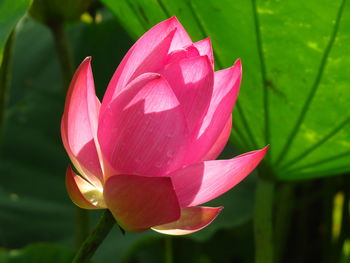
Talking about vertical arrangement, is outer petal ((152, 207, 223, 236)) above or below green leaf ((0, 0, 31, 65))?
below

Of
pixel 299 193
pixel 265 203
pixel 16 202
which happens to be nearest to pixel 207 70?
pixel 265 203

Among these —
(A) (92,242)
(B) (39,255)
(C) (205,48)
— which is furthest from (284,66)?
(B) (39,255)

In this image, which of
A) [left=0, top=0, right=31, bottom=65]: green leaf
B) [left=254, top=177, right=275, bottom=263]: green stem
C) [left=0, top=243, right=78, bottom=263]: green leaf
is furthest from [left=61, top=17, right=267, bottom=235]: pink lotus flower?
[left=0, top=243, right=78, bottom=263]: green leaf

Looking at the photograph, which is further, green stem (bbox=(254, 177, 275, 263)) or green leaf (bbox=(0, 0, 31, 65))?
green stem (bbox=(254, 177, 275, 263))

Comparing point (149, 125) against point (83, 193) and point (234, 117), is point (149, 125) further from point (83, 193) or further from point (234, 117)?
point (234, 117)

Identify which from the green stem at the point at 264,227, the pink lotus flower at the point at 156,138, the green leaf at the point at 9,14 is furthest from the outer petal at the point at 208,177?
the green stem at the point at 264,227

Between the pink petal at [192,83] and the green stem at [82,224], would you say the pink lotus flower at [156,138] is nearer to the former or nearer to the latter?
the pink petal at [192,83]

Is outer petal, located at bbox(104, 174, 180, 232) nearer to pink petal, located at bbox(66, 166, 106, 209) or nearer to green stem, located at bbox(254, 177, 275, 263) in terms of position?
pink petal, located at bbox(66, 166, 106, 209)

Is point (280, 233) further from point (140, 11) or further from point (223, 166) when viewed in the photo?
point (223, 166)
